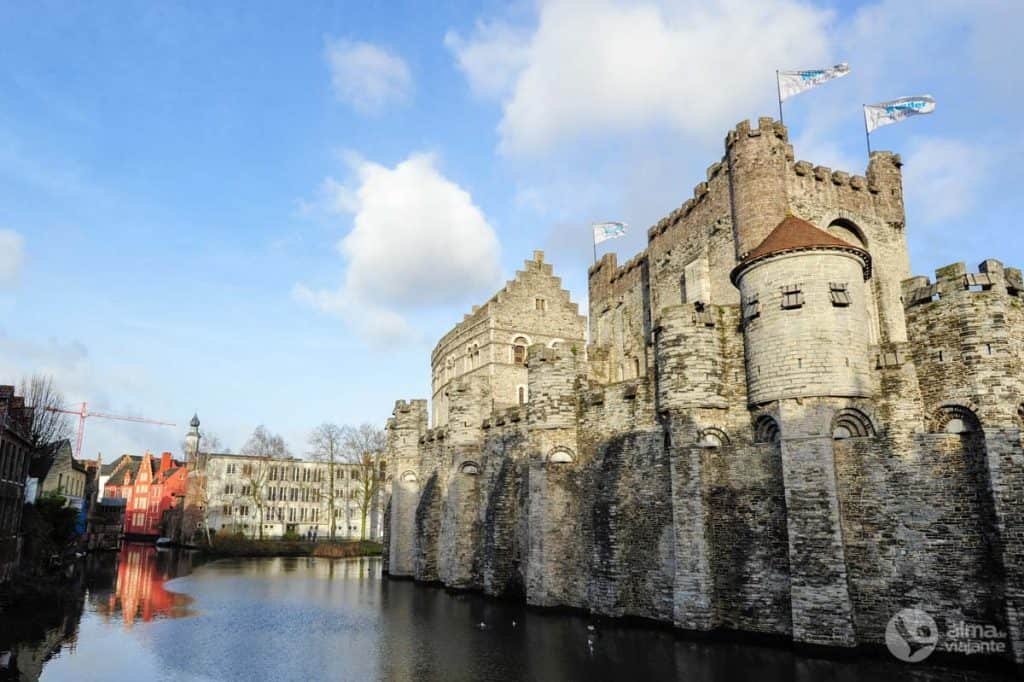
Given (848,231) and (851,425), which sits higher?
(848,231)

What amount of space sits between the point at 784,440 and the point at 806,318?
3.46m

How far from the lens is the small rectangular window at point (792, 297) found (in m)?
19.5

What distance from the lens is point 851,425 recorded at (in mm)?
19250

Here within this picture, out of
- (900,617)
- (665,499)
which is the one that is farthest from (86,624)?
(900,617)

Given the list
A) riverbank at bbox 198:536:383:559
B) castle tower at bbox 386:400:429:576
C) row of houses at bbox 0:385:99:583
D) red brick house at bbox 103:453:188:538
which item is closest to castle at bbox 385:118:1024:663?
castle tower at bbox 386:400:429:576

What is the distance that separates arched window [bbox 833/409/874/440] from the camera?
1891cm

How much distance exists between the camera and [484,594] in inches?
1171

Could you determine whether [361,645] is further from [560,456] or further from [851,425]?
[851,425]

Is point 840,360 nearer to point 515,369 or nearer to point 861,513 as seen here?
point 861,513

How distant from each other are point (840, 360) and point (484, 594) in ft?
59.4

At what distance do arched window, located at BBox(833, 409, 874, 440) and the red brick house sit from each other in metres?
84.4

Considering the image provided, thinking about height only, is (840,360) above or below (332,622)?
above

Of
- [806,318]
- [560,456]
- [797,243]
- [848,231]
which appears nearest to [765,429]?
[806,318]

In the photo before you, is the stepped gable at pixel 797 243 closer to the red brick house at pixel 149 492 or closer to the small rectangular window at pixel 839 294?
the small rectangular window at pixel 839 294
